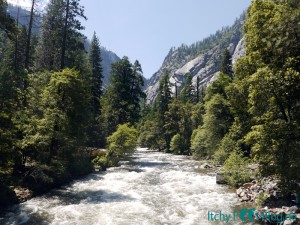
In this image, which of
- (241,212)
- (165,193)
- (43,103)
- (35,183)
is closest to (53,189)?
(35,183)

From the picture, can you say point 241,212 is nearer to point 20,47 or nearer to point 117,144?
point 117,144

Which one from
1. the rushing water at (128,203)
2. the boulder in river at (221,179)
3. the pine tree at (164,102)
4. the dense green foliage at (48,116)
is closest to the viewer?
the rushing water at (128,203)

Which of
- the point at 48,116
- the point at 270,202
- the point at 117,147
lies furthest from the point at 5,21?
the point at 117,147

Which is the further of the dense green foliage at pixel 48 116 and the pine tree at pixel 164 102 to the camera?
the pine tree at pixel 164 102

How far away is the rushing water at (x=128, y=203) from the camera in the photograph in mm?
14578

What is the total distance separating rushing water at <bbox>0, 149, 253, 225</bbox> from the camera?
47.8 feet

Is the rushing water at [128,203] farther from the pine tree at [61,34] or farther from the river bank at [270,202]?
the pine tree at [61,34]

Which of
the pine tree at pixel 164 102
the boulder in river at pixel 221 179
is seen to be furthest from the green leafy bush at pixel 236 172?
the pine tree at pixel 164 102

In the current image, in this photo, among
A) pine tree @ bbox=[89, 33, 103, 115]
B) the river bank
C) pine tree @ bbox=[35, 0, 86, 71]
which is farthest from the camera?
pine tree @ bbox=[89, 33, 103, 115]

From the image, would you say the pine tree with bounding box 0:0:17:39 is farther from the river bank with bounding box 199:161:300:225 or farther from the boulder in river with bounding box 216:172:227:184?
the boulder in river with bounding box 216:172:227:184

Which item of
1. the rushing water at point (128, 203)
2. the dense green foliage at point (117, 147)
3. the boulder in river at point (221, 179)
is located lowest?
the rushing water at point (128, 203)

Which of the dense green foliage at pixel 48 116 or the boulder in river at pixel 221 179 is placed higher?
the dense green foliage at pixel 48 116

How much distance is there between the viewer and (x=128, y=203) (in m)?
17.5

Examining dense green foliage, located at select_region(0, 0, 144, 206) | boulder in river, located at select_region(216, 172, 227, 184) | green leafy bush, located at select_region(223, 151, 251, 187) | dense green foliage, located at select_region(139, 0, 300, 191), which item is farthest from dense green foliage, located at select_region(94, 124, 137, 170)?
dense green foliage, located at select_region(139, 0, 300, 191)
